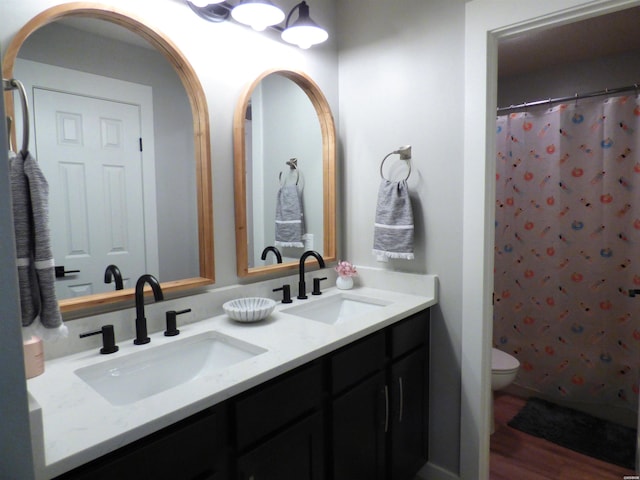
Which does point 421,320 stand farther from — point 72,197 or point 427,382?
point 72,197

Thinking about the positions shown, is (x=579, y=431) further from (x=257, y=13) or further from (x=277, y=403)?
(x=257, y=13)

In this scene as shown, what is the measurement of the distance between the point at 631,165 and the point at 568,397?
1.48m

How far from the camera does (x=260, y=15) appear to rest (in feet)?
4.77

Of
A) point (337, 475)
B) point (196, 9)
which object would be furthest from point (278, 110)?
point (337, 475)

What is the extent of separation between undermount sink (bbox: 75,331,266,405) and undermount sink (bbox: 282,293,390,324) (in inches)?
17.9

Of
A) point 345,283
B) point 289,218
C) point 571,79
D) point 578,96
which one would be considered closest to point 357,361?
point 345,283

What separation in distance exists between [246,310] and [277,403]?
41 centimetres

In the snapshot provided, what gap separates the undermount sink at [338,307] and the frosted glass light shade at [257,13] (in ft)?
3.80

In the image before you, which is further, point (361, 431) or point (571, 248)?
point (571, 248)

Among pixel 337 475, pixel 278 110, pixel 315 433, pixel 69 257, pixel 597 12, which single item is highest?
pixel 597 12

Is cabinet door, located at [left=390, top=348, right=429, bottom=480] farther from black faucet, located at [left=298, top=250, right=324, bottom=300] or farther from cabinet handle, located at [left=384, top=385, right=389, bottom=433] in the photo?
black faucet, located at [left=298, top=250, right=324, bottom=300]

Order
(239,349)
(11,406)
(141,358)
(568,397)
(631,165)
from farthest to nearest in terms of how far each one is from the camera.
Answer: (568,397) → (631,165) → (239,349) → (141,358) → (11,406)

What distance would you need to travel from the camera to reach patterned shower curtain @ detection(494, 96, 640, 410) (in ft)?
7.39

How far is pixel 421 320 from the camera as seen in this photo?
1748mm
